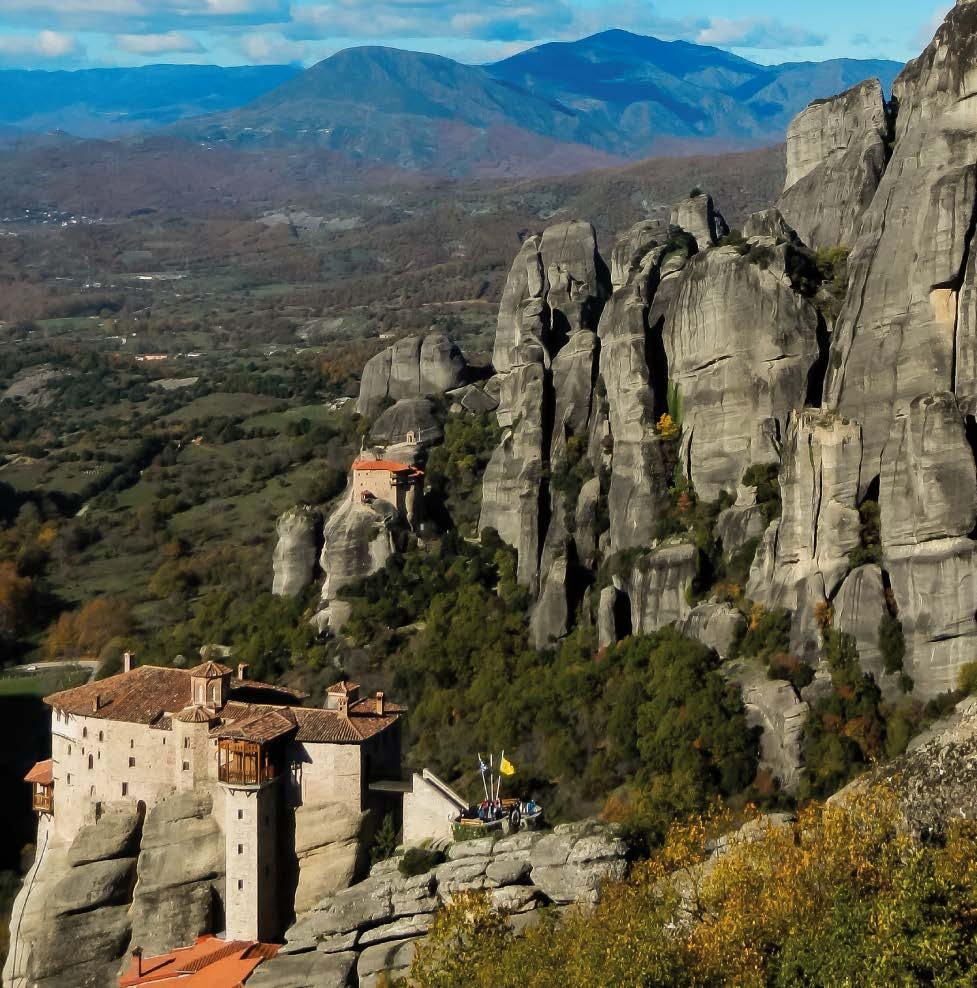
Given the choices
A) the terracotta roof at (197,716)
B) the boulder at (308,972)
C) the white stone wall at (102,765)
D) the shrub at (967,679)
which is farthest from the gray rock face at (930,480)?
the white stone wall at (102,765)

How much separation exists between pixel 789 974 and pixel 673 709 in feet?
61.1

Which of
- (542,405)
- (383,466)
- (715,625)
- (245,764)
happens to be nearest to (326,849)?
(245,764)

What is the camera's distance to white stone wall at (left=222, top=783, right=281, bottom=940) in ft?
122

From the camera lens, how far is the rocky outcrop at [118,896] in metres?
38.1

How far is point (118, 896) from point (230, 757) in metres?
4.96

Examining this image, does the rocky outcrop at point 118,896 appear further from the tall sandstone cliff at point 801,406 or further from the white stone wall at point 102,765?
the tall sandstone cliff at point 801,406

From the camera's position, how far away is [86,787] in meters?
41.0

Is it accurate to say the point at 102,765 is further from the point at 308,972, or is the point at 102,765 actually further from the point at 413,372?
the point at 413,372

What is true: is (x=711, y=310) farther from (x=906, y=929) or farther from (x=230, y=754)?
(x=906, y=929)

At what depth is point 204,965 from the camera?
36.2 m

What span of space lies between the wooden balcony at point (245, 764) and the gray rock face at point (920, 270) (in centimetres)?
1559

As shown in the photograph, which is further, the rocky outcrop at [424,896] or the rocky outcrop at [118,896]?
the rocky outcrop at [118,896]

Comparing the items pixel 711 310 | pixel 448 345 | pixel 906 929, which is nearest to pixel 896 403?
pixel 711 310

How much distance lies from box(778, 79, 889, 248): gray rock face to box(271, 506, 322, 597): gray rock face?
18.4 meters
